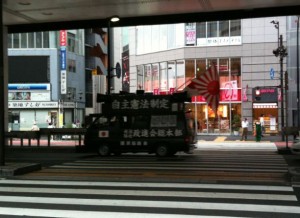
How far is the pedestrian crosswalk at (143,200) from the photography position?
25.3 feet

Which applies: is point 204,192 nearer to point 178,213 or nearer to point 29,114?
point 178,213

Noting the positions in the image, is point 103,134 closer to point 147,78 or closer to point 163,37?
point 163,37

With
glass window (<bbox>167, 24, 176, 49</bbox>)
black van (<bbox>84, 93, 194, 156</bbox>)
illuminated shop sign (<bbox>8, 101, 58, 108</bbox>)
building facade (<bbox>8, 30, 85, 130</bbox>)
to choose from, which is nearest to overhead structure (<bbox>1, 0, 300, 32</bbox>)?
black van (<bbox>84, 93, 194, 156</bbox>)

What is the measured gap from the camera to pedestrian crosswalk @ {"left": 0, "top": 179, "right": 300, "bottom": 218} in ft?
25.3

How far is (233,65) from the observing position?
4216cm

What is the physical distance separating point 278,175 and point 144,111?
7758 mm

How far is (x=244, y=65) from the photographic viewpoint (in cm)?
4162

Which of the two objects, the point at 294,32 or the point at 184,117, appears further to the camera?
the point at 294,32

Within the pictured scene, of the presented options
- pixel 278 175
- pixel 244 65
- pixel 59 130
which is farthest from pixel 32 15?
pixel 244 65

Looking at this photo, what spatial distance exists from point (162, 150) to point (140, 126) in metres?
1.33

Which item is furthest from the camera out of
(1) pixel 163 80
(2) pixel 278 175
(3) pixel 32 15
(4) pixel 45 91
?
(4) pixel 45 91

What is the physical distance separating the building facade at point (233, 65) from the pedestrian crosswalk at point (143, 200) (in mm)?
29550

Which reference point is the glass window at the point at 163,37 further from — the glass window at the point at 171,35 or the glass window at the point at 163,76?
the glass window at the point at 163,76

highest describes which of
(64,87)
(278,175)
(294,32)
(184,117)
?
(294,32)
